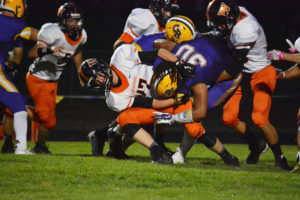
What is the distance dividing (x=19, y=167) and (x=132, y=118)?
137 centimetres

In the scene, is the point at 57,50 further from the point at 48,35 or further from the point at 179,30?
the point at 179,30

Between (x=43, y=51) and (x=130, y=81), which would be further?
(x=43, y=51)

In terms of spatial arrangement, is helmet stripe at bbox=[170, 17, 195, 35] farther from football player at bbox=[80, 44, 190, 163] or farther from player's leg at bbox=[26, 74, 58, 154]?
player's leg at bbox=[26, 74, 58, 154]

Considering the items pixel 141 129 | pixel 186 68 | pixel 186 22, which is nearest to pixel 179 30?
pixel 186 22

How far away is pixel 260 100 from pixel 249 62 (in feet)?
1.64

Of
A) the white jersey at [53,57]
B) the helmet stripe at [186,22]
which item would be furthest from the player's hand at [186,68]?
the white jersey at [53,57]

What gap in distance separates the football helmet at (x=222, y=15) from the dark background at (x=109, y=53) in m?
3.08

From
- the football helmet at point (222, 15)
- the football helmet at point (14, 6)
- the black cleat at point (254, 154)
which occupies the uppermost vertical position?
the football helmet at point (222, 15)

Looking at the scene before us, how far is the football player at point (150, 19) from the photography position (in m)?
7.57

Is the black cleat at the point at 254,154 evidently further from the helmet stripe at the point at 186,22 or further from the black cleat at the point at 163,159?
the helmet stripe at the point at 186,22

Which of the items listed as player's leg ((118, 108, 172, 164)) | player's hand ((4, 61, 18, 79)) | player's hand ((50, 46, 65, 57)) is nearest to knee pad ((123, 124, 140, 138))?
player's leg ((118, 108, 172, 164))

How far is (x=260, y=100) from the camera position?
6.83 m

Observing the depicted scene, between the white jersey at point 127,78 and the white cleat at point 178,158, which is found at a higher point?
the white jersey at point 127,78

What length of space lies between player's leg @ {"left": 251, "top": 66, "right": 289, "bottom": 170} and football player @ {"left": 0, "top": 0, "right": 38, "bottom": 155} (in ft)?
9.08
